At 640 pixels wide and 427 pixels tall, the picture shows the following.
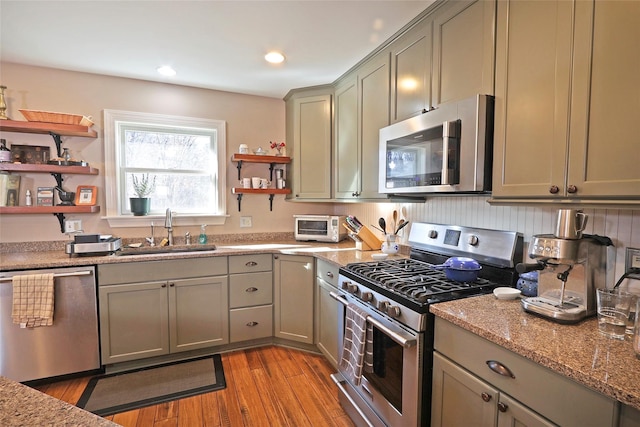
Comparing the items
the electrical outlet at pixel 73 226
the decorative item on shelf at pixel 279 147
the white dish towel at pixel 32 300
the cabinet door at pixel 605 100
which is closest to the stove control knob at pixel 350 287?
the cabinet door at pixel 605 100

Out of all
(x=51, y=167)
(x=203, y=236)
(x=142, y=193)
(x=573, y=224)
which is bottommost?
(x=203, y=236)

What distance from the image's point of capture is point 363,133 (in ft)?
8.21

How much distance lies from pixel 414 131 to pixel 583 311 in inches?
44.9

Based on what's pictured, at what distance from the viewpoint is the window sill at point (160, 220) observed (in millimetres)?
2885

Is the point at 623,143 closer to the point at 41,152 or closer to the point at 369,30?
the point at 369,30

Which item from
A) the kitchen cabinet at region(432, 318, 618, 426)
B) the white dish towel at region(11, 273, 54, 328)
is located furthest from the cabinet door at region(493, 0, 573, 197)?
the white dish towel at region(11, 273, 54, 328)

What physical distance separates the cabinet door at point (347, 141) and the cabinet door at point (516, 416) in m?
1.77

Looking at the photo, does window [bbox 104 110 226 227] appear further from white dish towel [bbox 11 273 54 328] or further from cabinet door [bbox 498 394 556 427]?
cabinet door [bbox 498 394 556 427]

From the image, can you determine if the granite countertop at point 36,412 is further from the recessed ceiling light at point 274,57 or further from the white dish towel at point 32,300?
the recessed ceiling light at point 274,57

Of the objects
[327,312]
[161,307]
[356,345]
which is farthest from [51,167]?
[356,345]

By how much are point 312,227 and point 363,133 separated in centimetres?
115

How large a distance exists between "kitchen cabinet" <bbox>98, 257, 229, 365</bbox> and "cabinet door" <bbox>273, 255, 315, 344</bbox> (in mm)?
447

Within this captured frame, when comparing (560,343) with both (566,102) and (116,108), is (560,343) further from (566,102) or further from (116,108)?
(116,108)

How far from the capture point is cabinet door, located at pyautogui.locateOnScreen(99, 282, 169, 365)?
2371 millimetres
